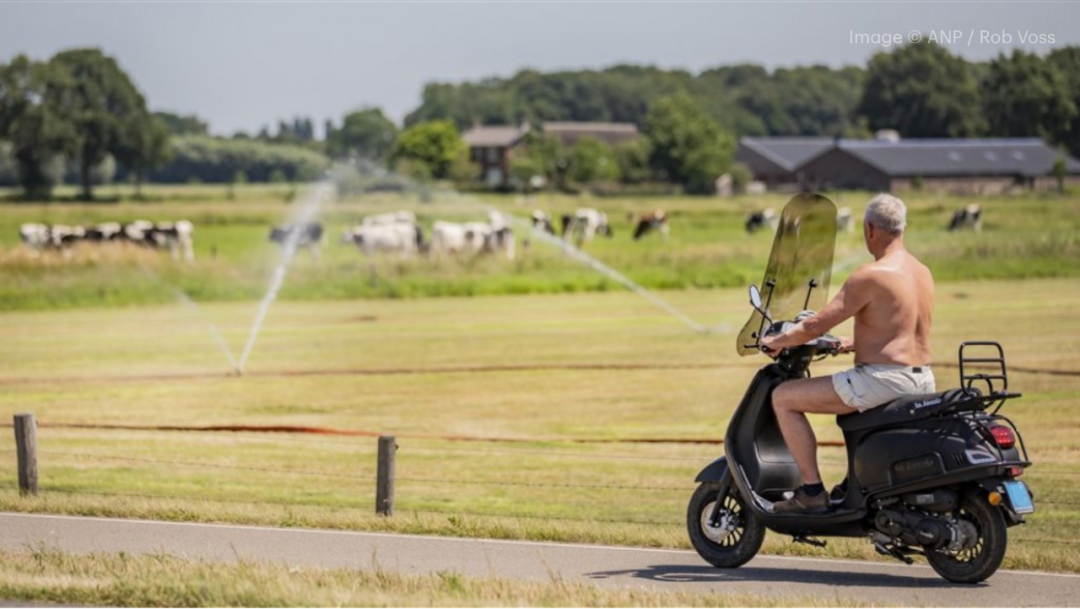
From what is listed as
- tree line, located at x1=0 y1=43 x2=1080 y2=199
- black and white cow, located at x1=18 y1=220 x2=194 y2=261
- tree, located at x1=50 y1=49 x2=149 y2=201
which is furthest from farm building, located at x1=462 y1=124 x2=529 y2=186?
black and white cow, located at x1=18 y1=220 x2=194 y2=261

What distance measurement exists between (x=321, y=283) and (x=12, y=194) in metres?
53.4

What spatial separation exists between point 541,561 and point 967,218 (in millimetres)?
48056

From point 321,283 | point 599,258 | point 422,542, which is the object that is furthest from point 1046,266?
point 422,542

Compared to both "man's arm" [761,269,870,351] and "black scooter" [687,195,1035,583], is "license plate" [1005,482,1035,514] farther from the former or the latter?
"man's arm" [761,269,870,351]

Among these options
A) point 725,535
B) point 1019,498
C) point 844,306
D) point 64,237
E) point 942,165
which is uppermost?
point 844,306

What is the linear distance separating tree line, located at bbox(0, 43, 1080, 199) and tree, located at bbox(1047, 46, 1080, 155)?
4 centimetres

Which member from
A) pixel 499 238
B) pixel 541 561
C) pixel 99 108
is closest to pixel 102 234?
pixel 499 238

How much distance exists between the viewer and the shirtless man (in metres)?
9.25

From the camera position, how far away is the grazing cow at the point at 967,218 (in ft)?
181

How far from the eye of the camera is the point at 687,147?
4919 inches

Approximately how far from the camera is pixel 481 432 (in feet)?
71.3

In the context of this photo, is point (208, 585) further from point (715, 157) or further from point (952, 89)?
point (715, 157)

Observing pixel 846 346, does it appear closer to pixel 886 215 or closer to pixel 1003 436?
pixel 886 215

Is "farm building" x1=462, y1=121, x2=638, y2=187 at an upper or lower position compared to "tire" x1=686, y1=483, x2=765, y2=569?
lower
